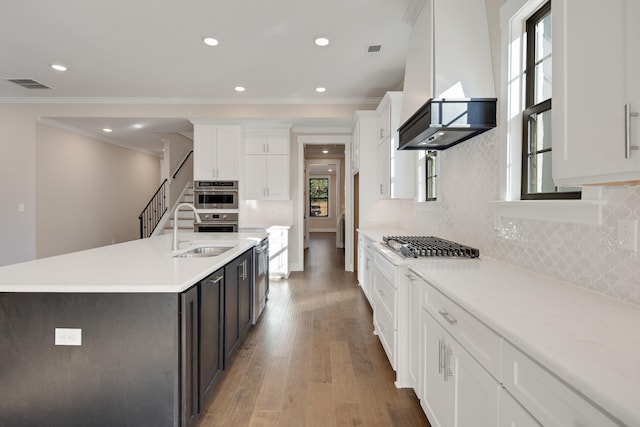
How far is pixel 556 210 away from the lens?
1459 mm

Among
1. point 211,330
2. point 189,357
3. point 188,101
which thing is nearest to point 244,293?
point 211,330

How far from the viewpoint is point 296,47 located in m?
3.39

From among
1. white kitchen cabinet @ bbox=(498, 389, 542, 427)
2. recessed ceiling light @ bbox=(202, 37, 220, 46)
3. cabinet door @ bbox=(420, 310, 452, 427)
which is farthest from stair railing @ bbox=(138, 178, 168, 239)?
white kitchen cabinet @ bbox=(498, 389, 542, 427)

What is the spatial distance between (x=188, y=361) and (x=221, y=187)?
4036 millimetres

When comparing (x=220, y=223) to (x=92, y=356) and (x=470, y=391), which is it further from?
(x=470, y=391)

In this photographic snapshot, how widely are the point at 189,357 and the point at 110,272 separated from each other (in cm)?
63

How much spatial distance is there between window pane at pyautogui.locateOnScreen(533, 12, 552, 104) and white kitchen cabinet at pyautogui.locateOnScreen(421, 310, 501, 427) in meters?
1.37

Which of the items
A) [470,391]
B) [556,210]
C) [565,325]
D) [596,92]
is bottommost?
[470,391]

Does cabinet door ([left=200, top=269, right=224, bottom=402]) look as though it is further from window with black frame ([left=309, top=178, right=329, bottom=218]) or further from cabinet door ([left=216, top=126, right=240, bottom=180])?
window with black frame ([left=309, top=178, right=329, bottom=218])

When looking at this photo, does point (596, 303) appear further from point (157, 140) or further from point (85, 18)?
point (157, 140)

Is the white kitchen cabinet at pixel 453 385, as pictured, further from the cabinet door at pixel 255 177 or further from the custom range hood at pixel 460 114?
the cabinet door at pixel 255 177

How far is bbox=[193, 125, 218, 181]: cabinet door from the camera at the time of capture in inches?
207

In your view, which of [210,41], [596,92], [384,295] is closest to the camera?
[596,92]

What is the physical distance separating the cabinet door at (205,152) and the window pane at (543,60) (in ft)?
15.2
